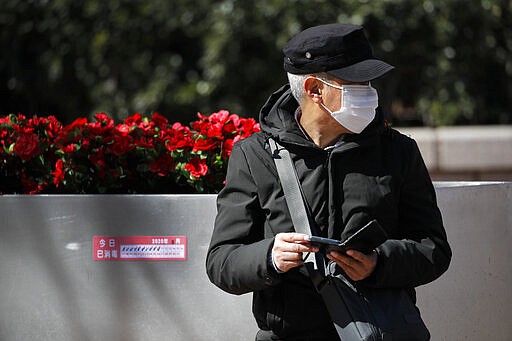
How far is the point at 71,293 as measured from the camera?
4.44 meters

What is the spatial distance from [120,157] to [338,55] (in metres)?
2.27


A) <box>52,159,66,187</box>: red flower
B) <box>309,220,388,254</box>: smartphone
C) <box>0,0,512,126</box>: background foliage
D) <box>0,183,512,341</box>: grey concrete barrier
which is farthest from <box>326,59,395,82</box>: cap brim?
<box>0,0,512,126</box>: background foliage

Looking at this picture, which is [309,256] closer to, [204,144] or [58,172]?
[204,144]

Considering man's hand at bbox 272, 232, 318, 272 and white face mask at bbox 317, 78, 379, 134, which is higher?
white face mask at bbox 317, 78, 379, 134

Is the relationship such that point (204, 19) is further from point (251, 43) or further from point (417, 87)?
point (417, 87)

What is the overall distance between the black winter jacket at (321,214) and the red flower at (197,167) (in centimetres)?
175

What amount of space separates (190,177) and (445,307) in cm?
136

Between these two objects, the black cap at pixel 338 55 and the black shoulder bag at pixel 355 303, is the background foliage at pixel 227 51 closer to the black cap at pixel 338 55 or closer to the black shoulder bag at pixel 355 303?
the black cap at pixel 338 55

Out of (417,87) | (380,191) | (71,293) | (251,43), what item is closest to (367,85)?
(380,191)

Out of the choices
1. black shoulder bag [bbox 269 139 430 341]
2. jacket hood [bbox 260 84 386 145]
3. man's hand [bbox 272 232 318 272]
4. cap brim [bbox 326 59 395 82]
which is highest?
cap brim [bbox 326 59 395 82]

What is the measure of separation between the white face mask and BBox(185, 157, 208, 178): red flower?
1.88 meters

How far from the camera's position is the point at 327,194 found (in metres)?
2.71

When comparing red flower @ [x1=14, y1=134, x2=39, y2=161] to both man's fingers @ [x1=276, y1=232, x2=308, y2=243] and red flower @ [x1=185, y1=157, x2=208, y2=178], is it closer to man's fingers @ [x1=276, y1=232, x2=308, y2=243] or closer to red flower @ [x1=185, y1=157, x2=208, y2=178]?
red flower @ [x1=185, y1=157, x2=208, y2=178]

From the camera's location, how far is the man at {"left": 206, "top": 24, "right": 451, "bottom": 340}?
2678mm
